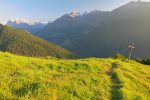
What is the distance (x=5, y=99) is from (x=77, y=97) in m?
7.03

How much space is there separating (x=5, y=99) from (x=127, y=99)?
1205 cm

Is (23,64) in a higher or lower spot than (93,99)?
higher

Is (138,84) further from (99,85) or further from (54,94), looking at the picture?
(54,94)

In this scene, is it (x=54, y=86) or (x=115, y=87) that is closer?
(x=54, y=86)

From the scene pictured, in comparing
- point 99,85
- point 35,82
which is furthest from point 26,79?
point 99,85

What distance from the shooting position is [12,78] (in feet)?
83.2

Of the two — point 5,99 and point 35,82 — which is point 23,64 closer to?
point 35,82

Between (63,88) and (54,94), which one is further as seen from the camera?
(63,88)

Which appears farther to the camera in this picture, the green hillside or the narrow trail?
the narrow trail

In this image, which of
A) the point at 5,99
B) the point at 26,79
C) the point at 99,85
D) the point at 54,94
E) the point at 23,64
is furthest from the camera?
the point at 23,64

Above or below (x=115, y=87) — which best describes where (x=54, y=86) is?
above

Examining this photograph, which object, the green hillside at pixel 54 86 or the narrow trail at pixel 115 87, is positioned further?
the narrow trail at pixel 115 87

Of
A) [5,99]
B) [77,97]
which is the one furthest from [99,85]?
[5,99]

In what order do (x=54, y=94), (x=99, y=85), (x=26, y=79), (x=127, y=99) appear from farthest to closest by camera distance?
(x=99, y=85) < (x=127, y=99) < (x=26, y=79) < (x=54, y=94)
